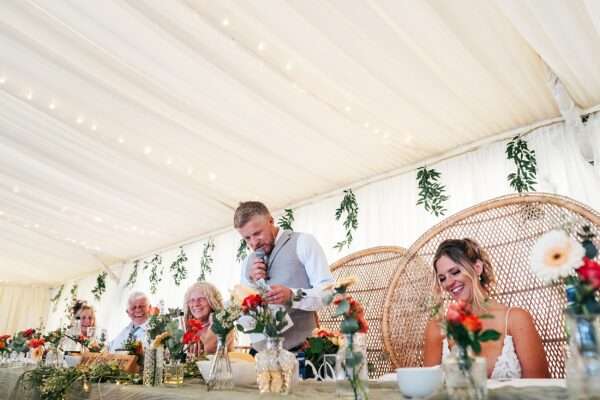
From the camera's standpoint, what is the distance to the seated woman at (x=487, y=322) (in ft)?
4.90

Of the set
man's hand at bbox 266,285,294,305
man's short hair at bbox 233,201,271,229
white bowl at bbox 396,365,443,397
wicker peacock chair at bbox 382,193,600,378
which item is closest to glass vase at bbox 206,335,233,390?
man's hand at bbox 266,285,294,305

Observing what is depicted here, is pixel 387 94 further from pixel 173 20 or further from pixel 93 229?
pixel 93 229

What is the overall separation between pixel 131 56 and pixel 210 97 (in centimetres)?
51

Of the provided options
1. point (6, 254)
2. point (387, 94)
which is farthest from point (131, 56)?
point (6, 254)

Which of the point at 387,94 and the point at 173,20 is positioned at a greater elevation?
the point at 173,20

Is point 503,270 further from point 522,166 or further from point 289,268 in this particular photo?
point 289,268

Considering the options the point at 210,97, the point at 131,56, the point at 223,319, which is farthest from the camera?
the point at 210,97

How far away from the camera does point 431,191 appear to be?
3.19 meters

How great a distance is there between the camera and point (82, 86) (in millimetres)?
2840

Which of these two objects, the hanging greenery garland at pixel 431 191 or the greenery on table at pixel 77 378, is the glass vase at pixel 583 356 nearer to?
the greenery on table at pixel 77 378

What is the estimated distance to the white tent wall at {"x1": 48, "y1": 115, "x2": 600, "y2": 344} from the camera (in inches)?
101

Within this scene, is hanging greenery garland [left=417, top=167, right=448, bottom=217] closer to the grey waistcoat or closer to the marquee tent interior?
the marquee tent interior

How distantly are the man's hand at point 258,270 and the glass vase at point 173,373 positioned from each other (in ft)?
2.17

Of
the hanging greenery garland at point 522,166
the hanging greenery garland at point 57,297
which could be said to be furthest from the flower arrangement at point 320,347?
the hanging greenery garland at point 57,297
